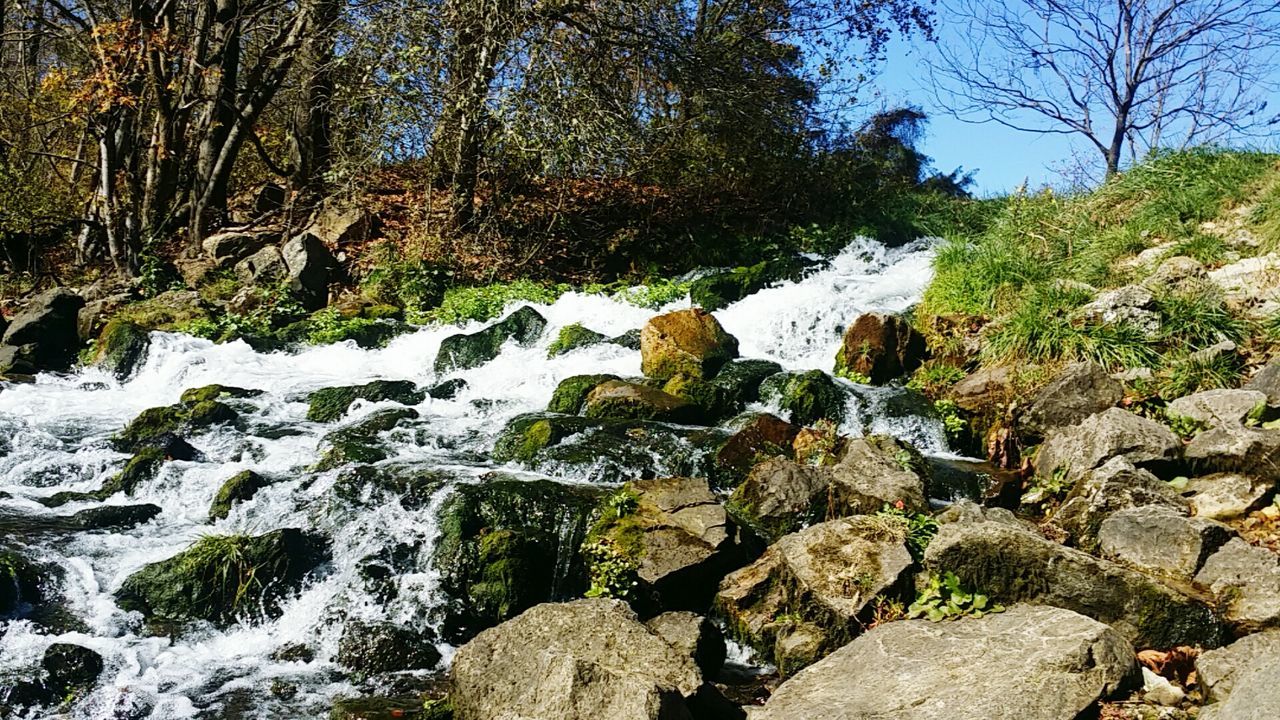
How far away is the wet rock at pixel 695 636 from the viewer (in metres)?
5.21

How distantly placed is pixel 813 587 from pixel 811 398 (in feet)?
12.1

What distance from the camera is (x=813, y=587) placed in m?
5.33

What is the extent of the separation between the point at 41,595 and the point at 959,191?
19119 millimetres

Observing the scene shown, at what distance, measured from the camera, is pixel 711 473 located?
7504 mm

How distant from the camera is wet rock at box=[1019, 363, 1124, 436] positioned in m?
7.75

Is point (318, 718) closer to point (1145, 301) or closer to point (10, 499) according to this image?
point (10, 499)

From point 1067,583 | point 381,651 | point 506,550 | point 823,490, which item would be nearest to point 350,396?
point 506,550

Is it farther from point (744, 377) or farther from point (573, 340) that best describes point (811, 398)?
point (573, 340)

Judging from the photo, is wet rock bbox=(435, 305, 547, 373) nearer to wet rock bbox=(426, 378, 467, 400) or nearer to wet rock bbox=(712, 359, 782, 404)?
wet rock bbox=(426, 378, 467, 400)

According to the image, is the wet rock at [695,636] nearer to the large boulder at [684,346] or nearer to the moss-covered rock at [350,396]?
the large boulder at [684,346]

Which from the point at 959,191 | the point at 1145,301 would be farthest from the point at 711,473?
the point at 959,191

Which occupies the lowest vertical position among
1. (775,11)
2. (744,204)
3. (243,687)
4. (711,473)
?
(243,687)

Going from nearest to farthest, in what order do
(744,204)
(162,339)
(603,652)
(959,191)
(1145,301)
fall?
(603,652) → (1145,301) → (162,339) → (744,204) → (959,191)

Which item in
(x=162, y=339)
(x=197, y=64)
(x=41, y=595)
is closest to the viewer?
(x=41, y=595)
